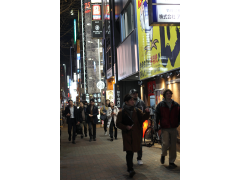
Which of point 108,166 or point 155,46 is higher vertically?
point 155,46

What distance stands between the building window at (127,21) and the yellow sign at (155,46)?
3.14m

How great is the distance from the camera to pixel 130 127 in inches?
239

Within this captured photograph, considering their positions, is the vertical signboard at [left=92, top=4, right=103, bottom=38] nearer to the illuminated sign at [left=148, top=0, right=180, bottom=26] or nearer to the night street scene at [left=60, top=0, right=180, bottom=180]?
the night street scene at [left=60, top=0, right=180, bottom=180]

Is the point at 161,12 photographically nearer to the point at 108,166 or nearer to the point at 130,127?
the point at 130,127

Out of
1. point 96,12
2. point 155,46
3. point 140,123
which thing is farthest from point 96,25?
point 140,123

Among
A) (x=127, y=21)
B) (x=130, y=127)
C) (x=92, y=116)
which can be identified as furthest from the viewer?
(x=127, y=21)

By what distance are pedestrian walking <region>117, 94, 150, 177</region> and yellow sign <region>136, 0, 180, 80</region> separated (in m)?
3.57

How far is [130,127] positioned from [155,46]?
628 cm

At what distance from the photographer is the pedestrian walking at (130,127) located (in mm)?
6078

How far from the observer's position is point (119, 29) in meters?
21.5
